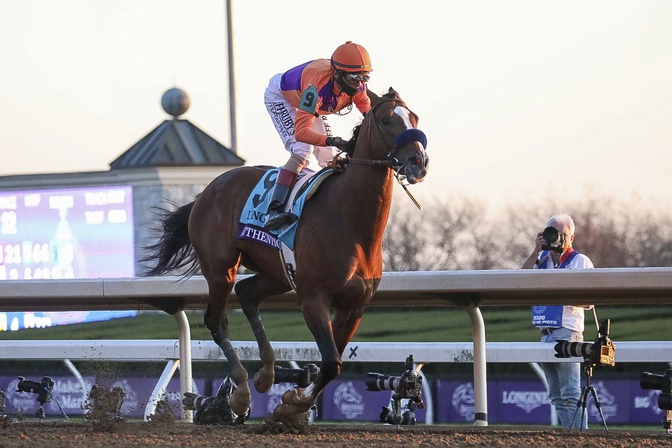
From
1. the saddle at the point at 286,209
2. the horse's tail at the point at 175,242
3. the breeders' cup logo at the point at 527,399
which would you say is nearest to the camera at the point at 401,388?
the saddle at the point at 286,209

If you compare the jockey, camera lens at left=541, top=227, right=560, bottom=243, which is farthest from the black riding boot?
camera lens at left=541, top=227, right=560, bottom=243

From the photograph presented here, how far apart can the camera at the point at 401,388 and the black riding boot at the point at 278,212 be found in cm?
94

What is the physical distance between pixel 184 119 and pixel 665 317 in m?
8.46

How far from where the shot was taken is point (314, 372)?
644 cm

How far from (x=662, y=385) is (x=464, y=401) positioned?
140 inches

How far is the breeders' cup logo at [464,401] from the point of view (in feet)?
28.9

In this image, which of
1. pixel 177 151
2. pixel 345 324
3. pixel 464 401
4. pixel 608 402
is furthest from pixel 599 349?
pixel 177 151

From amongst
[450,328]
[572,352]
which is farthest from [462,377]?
[450,328]

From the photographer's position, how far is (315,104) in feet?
18.5

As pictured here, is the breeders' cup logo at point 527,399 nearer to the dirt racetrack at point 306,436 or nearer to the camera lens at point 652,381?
the dirt racetrack at point 306,436

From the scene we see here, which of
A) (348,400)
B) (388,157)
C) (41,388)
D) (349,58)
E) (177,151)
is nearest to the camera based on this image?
(388,157)

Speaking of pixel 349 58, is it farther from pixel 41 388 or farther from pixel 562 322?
pixel 41 388

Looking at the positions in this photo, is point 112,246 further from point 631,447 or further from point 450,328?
point 631,447

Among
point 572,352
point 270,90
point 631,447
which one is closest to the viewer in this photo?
point 631,447
